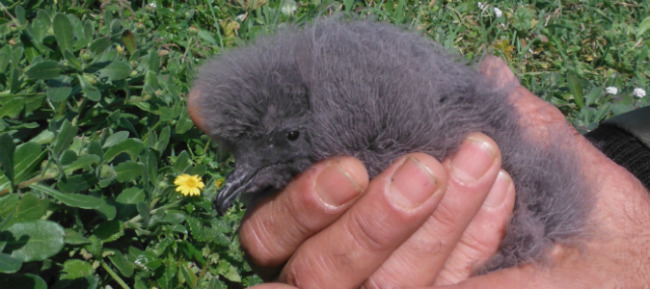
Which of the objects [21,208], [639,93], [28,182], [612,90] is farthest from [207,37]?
[639,93]

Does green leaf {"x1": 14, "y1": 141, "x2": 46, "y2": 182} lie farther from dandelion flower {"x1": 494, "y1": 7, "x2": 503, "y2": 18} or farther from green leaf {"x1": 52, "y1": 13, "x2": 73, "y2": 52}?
dandelion flower {"x1": 494, "y1": 7, "x2": 503, "y2": 18}

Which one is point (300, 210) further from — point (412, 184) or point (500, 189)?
point (500, 189)

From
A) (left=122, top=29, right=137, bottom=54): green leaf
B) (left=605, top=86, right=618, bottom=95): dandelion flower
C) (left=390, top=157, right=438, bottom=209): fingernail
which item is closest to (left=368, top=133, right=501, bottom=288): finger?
(left=390, top=157, right=438, bottom=209): fingernail

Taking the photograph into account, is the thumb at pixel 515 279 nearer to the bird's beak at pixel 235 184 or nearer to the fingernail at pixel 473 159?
the fingernail at pixel 473 159

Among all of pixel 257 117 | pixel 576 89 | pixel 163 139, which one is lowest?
pixel 576 89

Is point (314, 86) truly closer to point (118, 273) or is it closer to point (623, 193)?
point (118, 273)

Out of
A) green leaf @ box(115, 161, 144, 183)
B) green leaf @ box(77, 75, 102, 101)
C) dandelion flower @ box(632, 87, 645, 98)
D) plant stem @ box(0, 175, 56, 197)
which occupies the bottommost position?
dandelion flower @ box(632, 87, 645, 98)
